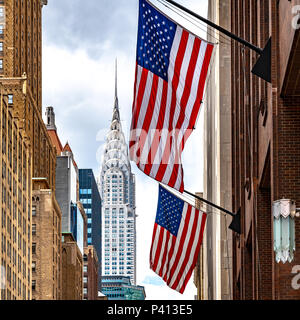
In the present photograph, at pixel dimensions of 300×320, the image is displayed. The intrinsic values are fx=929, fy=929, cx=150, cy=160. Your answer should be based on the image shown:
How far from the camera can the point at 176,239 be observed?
34719 millimetres

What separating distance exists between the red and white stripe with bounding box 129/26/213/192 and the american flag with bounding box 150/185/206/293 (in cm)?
1058

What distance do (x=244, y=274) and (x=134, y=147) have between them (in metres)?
10.3

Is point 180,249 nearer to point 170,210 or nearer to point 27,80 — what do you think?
point 170,210

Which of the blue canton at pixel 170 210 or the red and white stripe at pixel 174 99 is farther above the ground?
the red and white stripe at pixel 174 99

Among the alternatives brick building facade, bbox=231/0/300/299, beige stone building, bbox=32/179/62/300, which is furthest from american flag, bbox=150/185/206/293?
beige stone building, bbox=32/179/62/300

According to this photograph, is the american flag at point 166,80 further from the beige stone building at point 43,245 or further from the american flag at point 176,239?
the beige stone building at point 43,245

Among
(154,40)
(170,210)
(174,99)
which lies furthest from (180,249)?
(154,40)

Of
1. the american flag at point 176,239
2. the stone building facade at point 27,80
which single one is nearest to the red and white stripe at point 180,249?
the american flag at point 176,239

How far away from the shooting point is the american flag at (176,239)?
34.1m

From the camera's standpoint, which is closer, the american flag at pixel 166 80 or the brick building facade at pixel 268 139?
the brick building facade at pixel 268 139

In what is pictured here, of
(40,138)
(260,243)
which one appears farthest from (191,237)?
(40,138)

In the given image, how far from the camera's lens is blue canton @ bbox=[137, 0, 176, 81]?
72.8 feet

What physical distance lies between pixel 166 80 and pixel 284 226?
6.19m

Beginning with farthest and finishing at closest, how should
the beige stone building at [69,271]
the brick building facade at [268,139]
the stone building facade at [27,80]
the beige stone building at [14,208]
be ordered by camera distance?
1. the beige stone building at [69,271]
2. the stone building facade at [27,80]
3. the beige stone building at [14,208]
4. the brick building facade at [268,139]
